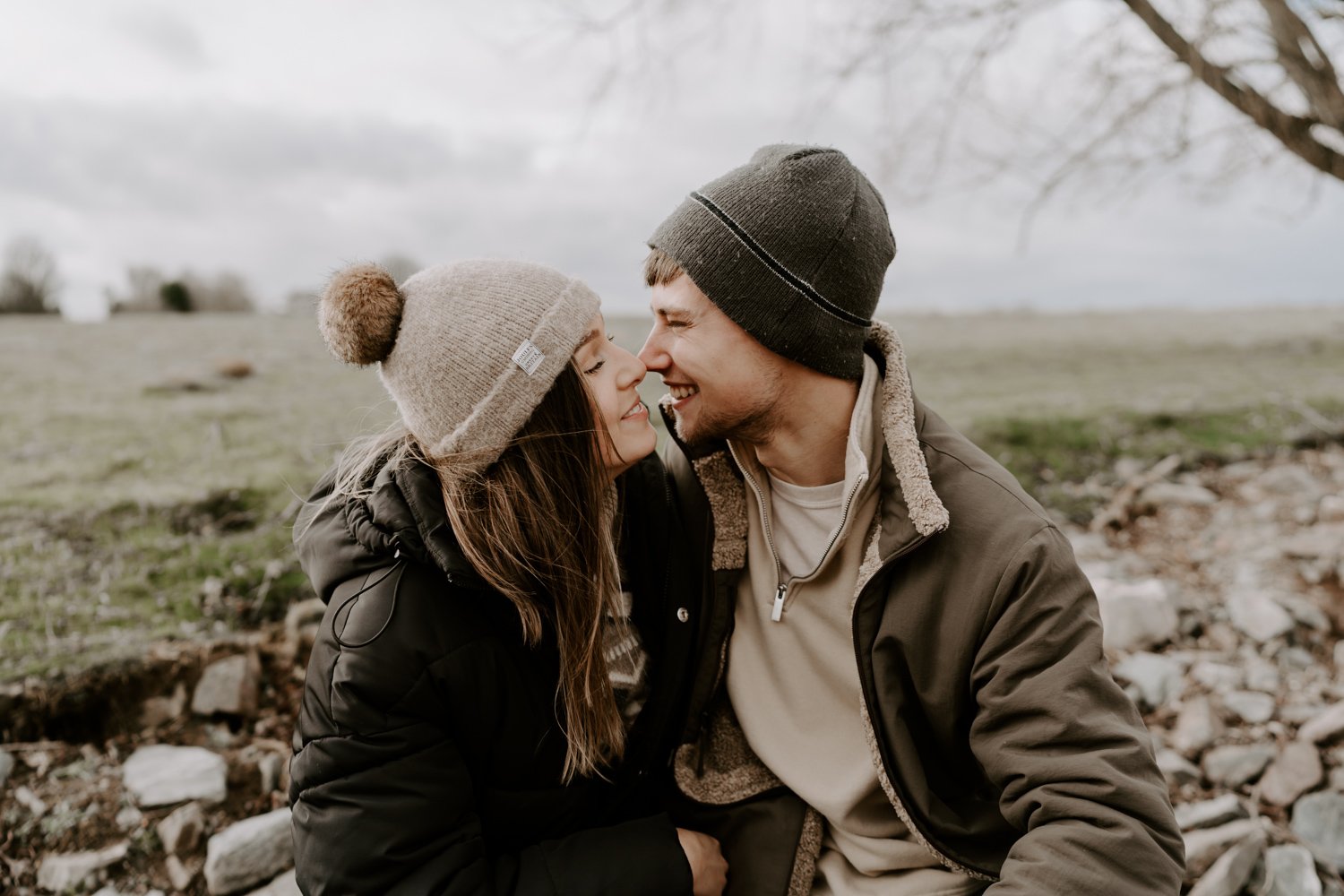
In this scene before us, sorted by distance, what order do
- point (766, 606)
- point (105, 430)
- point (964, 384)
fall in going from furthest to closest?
1. point (964, 384)
2. point (105, 430)
3. point (766, 606)

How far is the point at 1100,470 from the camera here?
7.27m

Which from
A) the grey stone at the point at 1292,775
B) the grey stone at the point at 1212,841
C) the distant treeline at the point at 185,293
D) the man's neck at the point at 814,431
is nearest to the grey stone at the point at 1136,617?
the grey stone at the point at 1292,775

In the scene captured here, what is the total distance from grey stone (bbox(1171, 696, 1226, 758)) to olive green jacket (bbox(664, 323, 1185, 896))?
2.16m

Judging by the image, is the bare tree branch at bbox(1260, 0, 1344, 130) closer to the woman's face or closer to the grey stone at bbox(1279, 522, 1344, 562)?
the grey stone at bbox(1279, 522, 1344, 562)

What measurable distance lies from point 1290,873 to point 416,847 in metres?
3.21

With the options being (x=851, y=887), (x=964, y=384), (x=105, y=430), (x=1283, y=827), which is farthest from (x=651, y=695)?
(x=964, y=384)

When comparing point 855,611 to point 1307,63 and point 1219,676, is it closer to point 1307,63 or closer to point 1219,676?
point 1219,676

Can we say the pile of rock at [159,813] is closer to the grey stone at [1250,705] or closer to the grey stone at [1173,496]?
the grey stone at [1250,705]

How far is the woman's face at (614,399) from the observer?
8.32 ft

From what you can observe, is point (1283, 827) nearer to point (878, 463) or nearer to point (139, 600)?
point (878, 463)

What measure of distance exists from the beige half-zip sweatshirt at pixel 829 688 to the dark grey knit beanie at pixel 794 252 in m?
0.24

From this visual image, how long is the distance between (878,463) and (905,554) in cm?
35

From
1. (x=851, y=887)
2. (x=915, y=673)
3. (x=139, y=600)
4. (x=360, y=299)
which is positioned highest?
(x=360, y=299)

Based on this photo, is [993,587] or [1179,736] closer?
[993,587]
